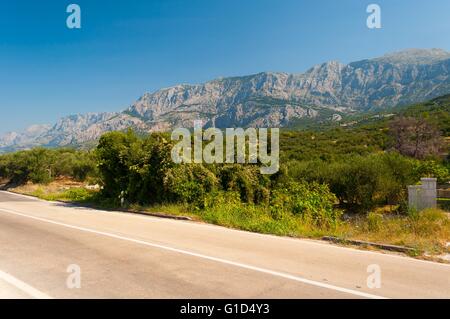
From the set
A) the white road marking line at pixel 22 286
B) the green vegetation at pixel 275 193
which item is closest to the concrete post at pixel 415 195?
the green vegetation at pixel 275 193

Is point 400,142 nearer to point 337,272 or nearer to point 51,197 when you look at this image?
point 51,197

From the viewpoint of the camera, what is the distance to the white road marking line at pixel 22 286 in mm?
5270

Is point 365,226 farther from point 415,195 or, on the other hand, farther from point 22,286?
point 22,286

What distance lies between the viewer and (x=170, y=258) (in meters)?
7.50

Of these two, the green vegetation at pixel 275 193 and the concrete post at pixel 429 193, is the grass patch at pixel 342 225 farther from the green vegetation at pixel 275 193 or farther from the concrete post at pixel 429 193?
the concrete post at pixel 429 193

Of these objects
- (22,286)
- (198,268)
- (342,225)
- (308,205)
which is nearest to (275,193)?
(308,205)

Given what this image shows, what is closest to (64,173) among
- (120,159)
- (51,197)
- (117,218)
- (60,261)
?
(51,197)

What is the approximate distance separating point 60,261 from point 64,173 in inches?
1492

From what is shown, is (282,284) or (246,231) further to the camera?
(246,231)

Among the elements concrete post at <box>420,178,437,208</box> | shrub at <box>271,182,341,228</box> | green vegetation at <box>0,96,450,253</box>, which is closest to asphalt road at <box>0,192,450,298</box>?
green vegetation at <box>0,96,450,253</box>

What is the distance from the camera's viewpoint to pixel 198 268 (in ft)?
22.1

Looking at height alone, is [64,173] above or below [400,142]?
below

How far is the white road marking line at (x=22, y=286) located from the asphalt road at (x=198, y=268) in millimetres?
15
